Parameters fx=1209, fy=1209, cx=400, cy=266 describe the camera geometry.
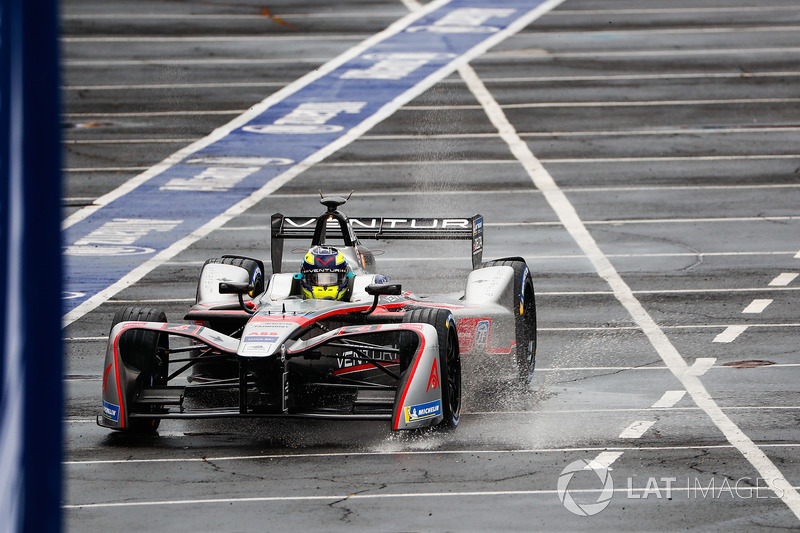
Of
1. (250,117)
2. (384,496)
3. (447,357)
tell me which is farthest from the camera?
(250,117)

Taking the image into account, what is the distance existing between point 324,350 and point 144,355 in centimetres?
145

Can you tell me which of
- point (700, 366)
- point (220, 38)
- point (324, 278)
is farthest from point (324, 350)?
point (220, 38)

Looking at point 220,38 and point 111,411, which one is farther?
point 220,38

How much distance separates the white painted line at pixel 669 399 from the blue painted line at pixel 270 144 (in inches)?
294

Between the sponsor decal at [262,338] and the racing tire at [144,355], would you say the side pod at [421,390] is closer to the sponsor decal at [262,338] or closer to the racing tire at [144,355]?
the sponsor decal at [262,338]

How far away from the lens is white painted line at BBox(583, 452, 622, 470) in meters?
8.55

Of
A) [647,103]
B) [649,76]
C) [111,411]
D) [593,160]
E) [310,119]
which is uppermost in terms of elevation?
[649,76]

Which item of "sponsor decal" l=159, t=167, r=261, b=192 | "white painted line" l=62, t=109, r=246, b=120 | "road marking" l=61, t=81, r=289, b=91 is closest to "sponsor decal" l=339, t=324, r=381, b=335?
"sponsor decal" l=159, t=167, r=261, b=192

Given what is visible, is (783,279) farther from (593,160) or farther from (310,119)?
(310,119)

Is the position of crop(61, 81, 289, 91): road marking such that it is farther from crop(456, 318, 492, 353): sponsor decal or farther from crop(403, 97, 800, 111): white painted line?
crop(456, 318, 492, 353): sponsor decal

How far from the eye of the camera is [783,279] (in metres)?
15.5

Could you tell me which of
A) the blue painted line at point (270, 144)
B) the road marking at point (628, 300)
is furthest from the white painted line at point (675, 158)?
the blue painted line at point (270, 144)

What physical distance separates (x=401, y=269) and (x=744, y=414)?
7189 millimetres

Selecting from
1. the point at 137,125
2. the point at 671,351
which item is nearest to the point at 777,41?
the point at 137,125
